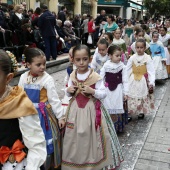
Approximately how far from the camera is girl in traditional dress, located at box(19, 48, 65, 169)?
124 inches

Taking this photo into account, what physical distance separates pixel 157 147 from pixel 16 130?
2867 mm

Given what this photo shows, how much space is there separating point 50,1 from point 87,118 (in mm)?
17651

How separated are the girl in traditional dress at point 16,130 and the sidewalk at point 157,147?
2.12 m

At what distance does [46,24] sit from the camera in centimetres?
907

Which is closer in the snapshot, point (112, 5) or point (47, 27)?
point (47, 27)

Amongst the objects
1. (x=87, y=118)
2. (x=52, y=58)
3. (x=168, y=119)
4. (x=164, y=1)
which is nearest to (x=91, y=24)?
(x=52, y=58)

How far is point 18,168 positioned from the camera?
6.12ft

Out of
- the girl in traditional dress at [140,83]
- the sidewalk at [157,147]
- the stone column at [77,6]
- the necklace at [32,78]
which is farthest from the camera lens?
the stone column at [77,6]

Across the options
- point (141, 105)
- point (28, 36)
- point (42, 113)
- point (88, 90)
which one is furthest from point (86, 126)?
point (28, 36)

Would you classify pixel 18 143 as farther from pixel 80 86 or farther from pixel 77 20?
pixel 77 20

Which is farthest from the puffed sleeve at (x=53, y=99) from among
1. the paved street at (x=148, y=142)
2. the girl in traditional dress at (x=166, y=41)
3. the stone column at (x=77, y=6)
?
the stone column at (x=77, y=6)

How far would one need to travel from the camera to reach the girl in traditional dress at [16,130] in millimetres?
1781

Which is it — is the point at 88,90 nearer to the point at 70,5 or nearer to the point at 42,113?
the point at 42,113

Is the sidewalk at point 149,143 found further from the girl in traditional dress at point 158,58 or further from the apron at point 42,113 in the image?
the girl in traditional dress at point 158,58
